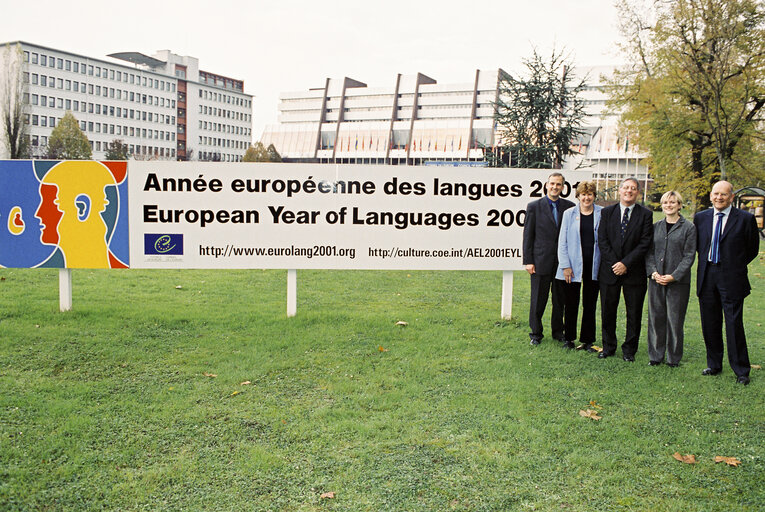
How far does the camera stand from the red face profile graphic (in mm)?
8250

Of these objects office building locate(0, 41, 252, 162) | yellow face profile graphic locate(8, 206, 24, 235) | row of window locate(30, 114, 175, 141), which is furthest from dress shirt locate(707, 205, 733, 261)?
row of window locate(30, 114, 175, 141)

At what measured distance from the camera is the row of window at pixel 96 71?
102812mm

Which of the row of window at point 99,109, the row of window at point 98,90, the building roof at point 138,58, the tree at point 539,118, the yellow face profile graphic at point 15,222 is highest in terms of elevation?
the building roof at point 138,58

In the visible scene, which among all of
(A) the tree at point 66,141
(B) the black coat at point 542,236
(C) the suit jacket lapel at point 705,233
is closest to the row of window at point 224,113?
(A) the tree at point 66,141

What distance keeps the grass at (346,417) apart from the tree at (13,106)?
62237 millimetres

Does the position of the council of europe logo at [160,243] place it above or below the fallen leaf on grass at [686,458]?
above

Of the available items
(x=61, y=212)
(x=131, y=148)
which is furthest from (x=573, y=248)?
(x=131, y=148)

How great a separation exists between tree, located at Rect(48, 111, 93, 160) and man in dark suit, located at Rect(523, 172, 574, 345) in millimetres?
77778

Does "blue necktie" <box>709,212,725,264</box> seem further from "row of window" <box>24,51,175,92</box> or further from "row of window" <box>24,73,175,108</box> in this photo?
"row of window" <box>24,73,175,108</box>

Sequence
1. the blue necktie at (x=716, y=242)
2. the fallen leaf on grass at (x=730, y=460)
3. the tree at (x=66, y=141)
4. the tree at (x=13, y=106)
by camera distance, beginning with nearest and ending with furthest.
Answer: the fallen leaf on grass at (x=730, y=460)
the blue necktie at (x=716, y=242)
the tree at (x=13, y=106)
the tree at (x=66, y=141)

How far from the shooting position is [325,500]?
12.4 ft

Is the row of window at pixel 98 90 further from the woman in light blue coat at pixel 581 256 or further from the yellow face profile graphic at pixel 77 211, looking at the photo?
the woman in light blue coat at pixel 581 256

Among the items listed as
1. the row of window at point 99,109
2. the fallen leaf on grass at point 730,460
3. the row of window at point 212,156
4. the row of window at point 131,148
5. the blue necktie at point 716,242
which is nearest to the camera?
the fallen leaf on grass at point 730,460

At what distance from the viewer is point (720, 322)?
652 cm
